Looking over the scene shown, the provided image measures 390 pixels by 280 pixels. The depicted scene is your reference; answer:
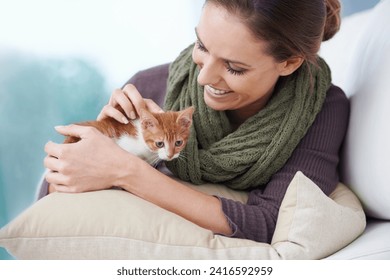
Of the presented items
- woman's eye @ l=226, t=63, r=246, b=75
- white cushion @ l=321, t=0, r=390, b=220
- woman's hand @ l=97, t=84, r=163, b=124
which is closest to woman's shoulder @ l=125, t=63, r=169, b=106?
woman's hand @ l=97, t=84, r=163, b=124

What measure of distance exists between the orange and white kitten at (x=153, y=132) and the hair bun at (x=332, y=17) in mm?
411

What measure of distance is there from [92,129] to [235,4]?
407mm

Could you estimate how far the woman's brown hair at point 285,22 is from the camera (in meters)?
1.10

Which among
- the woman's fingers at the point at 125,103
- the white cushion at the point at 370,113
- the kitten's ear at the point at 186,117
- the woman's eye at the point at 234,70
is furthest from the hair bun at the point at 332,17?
the woman's fingers at the point at 125,103

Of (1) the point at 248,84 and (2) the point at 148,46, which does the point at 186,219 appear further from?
(2) the point at 148,46

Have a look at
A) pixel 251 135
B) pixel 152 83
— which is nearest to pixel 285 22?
pixel 251 135

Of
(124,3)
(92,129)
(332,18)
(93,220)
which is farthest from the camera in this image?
(124,3)

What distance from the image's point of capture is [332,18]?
1312mm

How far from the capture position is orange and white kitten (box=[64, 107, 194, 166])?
47.8 inches

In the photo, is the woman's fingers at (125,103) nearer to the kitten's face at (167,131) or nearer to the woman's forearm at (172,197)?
the kitten's face at (167,131)

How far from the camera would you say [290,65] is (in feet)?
4.10

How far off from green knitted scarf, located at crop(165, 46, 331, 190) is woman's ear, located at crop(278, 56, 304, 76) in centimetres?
7

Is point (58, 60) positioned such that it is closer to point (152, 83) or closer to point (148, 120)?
point (152, 83)
